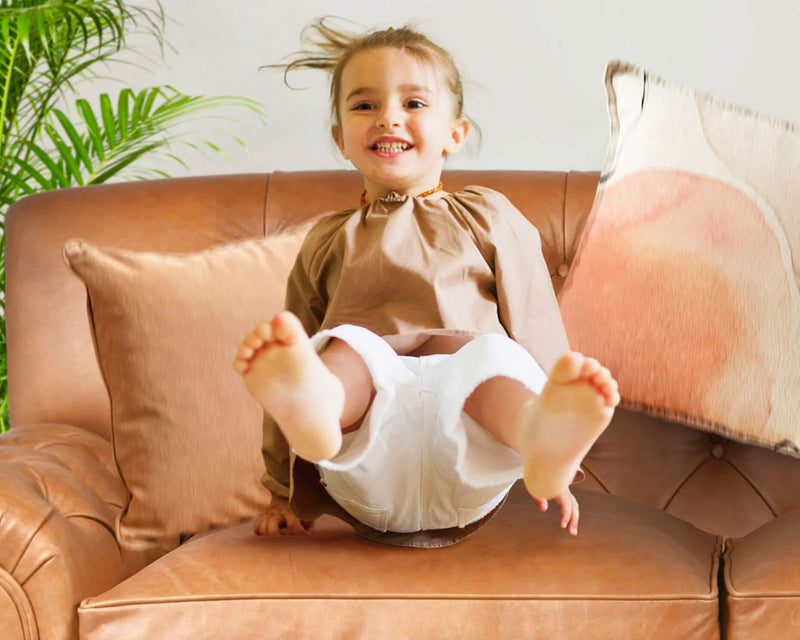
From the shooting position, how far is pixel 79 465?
1.52m

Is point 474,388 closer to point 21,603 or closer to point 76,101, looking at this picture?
point 21,603

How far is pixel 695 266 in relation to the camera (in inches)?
59.7

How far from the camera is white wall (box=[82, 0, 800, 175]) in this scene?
220 cm

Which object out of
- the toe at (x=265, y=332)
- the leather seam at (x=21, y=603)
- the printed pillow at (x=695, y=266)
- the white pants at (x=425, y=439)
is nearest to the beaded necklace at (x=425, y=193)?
the printed pillow at (x=695, y=266)

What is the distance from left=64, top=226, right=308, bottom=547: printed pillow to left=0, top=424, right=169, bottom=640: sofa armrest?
0.07m

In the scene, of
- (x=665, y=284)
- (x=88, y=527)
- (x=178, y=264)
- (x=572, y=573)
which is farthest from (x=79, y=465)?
(x=665, y=284)

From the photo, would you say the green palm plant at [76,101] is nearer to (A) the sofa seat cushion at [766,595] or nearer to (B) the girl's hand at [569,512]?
(B) the girl's hand at [569,512]

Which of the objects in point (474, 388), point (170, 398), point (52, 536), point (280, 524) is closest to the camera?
point (474, 388)

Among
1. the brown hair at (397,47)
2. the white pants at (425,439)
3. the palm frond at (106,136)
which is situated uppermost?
the brown hair at (397,47)

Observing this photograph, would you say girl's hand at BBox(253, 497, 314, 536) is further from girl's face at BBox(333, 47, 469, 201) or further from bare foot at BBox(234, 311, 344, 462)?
girl's face at BBox(333, 47, 469, 201)

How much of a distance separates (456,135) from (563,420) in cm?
76

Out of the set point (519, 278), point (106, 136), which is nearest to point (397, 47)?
point (519, 278)

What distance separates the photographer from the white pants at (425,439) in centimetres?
112

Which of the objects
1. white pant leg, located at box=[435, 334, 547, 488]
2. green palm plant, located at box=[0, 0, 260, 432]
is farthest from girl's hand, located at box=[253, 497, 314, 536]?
green palm plant, located at box=[0, 0, 260, 432]
